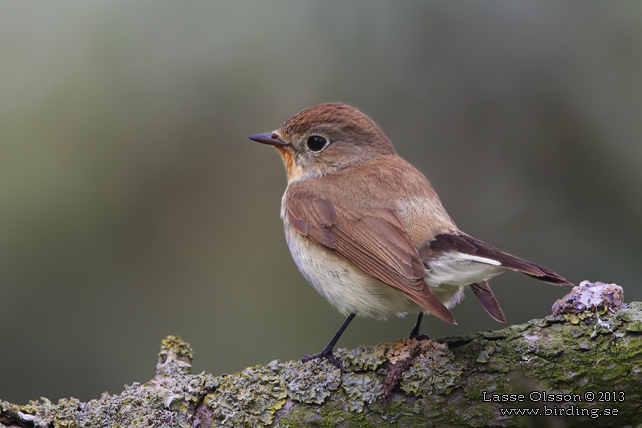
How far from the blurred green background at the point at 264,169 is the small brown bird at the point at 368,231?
74 cm

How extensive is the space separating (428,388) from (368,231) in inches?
40.6

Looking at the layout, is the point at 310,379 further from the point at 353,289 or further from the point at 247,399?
the point at 353,289

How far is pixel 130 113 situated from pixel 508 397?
11.6 ft

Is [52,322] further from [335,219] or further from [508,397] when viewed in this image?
[508,397]

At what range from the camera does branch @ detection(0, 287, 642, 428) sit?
271 cm

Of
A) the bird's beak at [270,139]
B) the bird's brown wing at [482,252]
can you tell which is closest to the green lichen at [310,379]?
the bird's brown wing at [482,252]

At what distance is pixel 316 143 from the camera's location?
4.50 m

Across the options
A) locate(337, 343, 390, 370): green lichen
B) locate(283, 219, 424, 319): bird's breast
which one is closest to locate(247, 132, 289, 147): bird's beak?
locate(283, 219, 424, 319): bird's breast

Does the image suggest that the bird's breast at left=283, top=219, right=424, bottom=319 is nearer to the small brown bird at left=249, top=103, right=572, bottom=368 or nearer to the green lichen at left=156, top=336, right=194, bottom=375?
the small brown bird at left=249, top=103, right=572, bottom=368

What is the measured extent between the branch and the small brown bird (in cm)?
20

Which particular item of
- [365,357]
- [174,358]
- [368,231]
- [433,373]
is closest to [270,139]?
[368,231]

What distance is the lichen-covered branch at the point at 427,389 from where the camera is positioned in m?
2.71

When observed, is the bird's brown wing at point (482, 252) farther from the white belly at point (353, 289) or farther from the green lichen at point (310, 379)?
the green lichen at point (310, 379)

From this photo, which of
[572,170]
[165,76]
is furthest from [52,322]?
[572,170]
